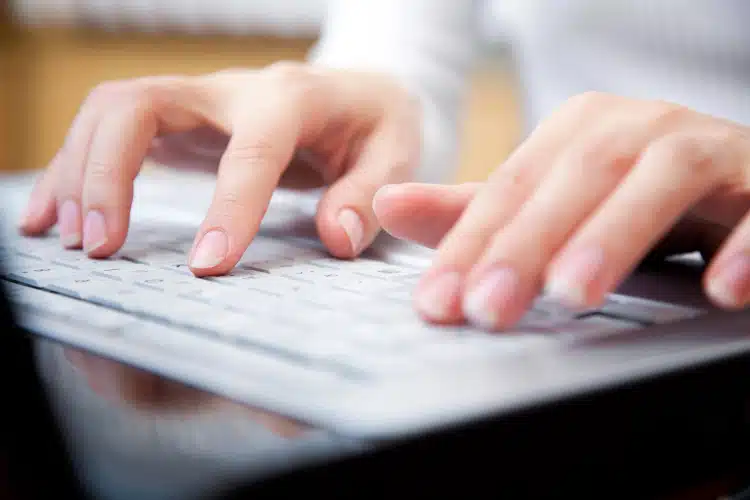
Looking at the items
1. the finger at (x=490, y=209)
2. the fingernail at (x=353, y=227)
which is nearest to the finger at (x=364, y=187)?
the fingernail at (x=353, y=227)

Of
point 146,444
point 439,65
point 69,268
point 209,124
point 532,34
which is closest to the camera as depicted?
point 146,444

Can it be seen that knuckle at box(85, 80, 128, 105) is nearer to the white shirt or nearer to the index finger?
the index finger

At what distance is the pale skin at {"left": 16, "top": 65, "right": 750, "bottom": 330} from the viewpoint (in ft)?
1.11

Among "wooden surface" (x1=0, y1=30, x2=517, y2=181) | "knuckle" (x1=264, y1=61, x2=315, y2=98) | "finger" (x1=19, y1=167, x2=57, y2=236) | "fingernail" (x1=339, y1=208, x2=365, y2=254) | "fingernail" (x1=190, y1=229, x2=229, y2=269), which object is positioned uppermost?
"knuckle" (x1=264, y1=61, x2=315, y2=98)

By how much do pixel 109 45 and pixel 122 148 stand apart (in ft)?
3.91

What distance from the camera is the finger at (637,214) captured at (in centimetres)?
33

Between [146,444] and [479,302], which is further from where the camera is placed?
→ [479,302]

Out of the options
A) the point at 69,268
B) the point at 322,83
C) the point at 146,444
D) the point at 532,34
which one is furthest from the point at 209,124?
the point at 532,34

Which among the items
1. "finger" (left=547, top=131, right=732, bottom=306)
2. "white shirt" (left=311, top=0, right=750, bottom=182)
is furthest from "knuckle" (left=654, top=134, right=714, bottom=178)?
"white shirt" (left=311, top=0, right=750, bottom=182)

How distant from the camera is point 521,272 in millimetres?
334

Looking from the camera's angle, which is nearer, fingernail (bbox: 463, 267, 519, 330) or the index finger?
fingernail (bbox: 463, 267, 519, 330)

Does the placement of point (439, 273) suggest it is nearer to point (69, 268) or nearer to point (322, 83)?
point (69, 268)

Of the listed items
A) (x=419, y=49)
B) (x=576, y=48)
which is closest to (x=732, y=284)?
(x=419, y=49)

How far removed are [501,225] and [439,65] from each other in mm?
648
